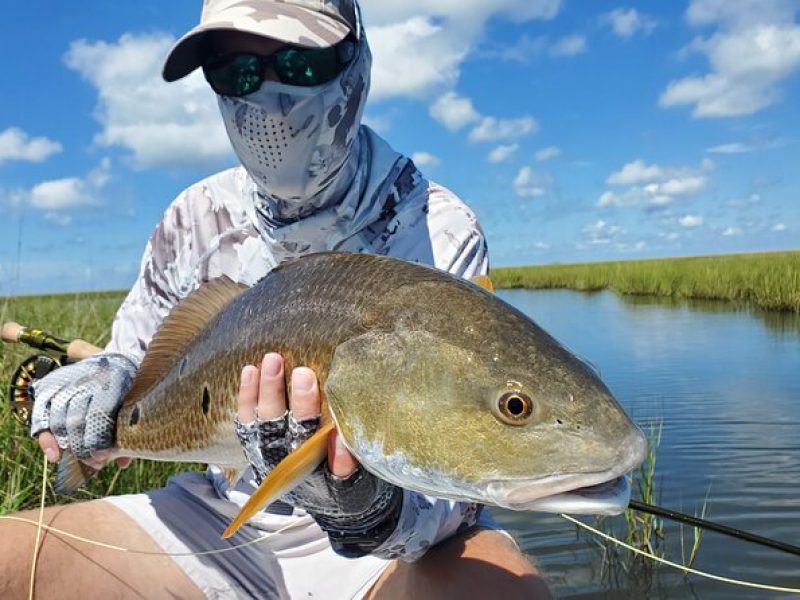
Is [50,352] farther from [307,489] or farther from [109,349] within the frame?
[307,489]

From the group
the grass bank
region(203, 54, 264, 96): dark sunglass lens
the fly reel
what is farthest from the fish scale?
the grass bank

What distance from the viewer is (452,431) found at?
1871 mm

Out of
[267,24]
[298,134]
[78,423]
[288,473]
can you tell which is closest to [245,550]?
[78,423]

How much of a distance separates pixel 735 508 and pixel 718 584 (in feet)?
5.43

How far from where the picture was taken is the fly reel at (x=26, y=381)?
11.2 feet

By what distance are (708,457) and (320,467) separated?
285 inches

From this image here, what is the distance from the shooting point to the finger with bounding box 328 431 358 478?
87.4 inches

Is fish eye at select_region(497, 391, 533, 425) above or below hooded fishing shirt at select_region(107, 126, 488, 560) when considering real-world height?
below

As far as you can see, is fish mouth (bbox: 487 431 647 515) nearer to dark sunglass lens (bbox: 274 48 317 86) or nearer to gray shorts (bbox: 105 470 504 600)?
gray shorts (bbox: 105 470 504 600)

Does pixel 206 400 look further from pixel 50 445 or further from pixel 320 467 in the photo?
pixel 50 445

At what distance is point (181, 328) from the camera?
2.96m

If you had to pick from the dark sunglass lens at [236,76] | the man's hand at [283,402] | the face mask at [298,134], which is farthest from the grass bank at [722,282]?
the man's hand at [283,402]

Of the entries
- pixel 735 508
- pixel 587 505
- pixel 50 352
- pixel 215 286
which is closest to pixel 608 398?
pixel 587 505

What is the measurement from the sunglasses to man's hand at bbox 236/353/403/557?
141 cm
